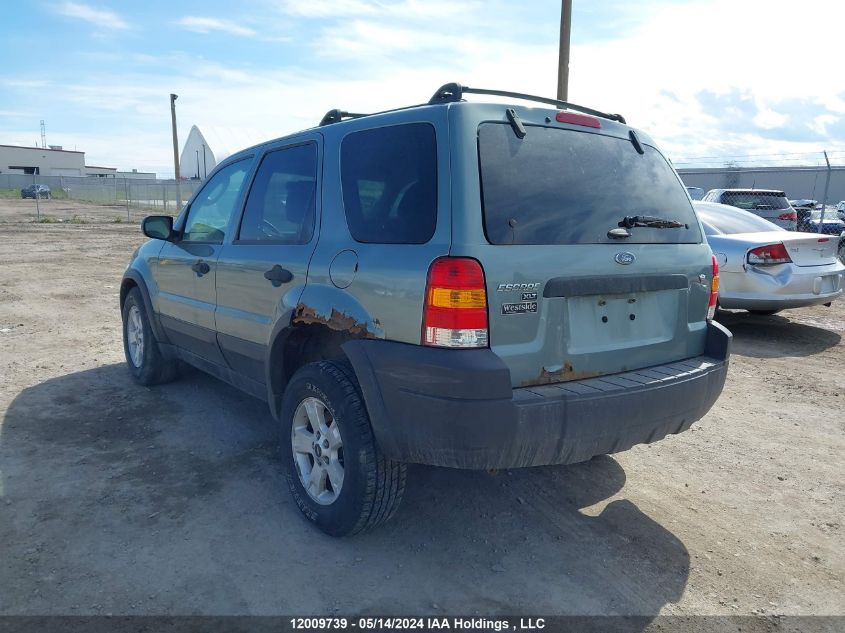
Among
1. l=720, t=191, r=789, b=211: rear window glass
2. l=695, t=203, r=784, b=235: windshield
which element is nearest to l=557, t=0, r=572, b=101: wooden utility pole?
l=695, t=203, r=784, b=235: windshield

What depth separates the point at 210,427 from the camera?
177 inches

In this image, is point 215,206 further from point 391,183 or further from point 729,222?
point 729,222

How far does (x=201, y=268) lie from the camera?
4242 mm

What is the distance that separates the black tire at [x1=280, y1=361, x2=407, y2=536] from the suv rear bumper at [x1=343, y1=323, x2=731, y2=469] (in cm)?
11

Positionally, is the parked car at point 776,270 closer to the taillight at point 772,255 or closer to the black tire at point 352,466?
the taillight at point 772,255

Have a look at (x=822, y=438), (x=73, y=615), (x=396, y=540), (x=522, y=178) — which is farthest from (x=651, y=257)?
(x=73, y=615)

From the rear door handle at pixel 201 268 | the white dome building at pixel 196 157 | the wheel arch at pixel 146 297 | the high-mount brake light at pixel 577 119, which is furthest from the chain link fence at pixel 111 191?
the high-mount brake light at pixel 577 119

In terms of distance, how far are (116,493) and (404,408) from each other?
6.28 feet

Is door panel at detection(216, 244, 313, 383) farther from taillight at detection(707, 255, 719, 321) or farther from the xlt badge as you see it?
taillight at detection(707, 255, 719, 321)

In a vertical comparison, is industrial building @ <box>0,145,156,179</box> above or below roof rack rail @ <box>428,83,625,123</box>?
above

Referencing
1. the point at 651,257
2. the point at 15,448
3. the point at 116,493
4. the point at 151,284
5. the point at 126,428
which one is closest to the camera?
the point at 651,257

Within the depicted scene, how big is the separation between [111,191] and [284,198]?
1853 inches

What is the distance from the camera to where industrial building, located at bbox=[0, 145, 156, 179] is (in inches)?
2866

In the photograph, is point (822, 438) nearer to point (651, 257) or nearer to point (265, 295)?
point (651, 257)
